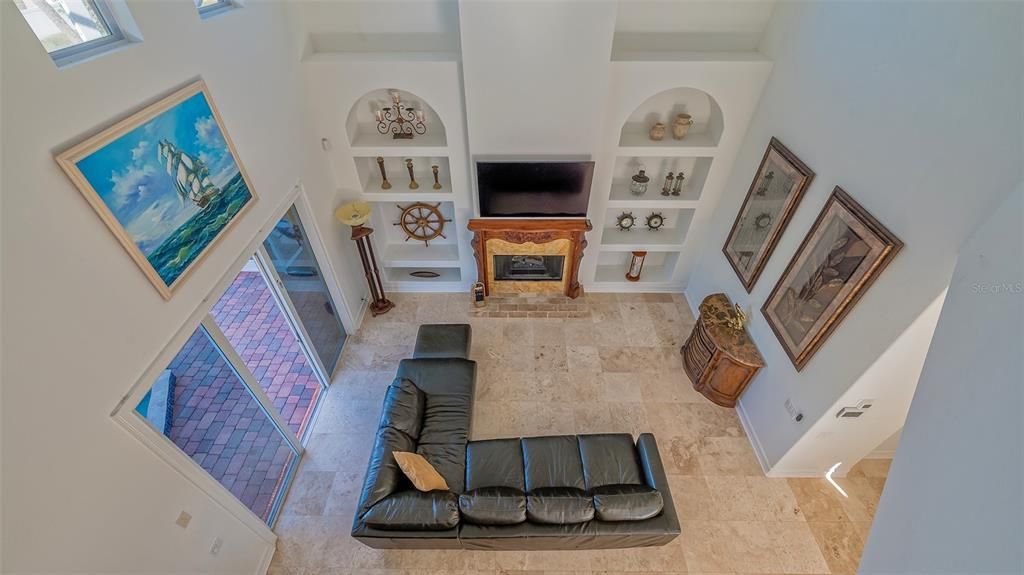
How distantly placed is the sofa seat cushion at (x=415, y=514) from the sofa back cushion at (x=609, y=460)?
4.08 ft

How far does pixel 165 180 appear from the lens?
247cm

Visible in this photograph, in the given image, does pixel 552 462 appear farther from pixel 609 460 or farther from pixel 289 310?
pixel 289 310

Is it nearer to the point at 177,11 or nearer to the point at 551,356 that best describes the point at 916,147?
the point at 551,356

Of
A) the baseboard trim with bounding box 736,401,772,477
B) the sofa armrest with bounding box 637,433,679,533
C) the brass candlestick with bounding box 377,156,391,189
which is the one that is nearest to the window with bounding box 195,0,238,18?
the brass candlestick with bounding box 377,156,391,189

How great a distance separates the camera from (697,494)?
3924 millimetres

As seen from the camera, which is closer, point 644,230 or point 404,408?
point 404,408

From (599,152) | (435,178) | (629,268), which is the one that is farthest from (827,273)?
(435,178)

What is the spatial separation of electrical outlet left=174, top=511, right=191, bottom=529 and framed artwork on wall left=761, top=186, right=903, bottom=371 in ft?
15.4

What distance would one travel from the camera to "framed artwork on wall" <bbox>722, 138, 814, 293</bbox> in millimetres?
3684

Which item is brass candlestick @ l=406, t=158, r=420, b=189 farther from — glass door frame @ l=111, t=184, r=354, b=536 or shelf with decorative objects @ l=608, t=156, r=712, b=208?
shelf with decorative objects @ l=608, t=156, r=712, b=208

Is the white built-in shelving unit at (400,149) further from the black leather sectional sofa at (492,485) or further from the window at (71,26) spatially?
the window at (71,26)

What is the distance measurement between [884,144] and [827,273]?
0.96 m

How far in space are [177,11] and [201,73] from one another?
34 cm

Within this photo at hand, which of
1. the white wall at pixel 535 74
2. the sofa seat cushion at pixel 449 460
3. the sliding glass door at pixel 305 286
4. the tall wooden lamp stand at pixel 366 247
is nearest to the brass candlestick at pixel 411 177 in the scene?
the tall wooden lamp stand at pixel 366 247
